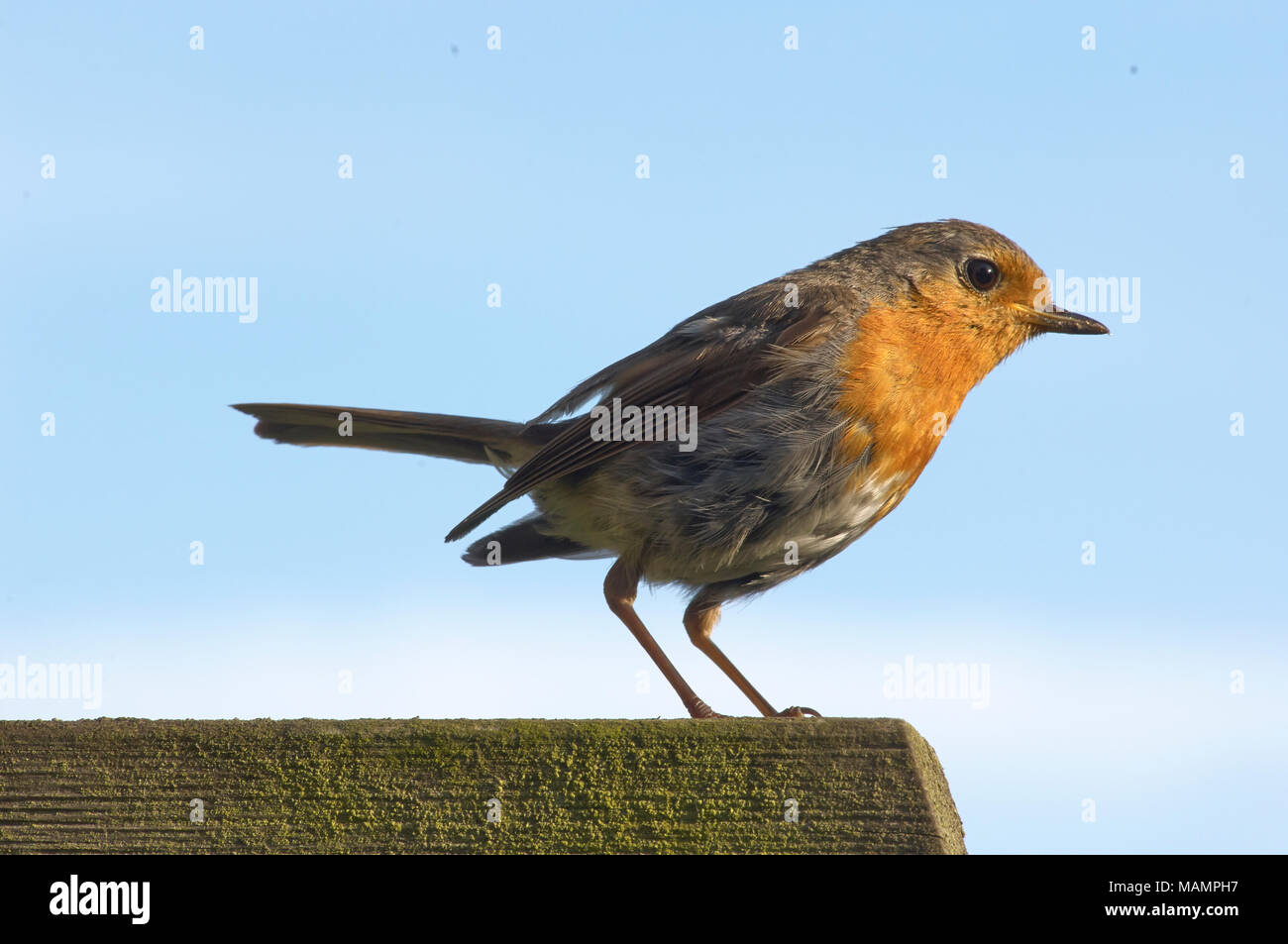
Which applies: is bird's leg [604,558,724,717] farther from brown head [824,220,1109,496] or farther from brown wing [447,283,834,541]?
brown head [824,220,1109,496]

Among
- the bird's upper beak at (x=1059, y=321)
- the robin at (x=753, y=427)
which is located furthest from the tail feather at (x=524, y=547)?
the bird's upper beak at (x=1059, y=321)

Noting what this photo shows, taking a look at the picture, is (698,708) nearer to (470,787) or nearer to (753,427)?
(753,427)

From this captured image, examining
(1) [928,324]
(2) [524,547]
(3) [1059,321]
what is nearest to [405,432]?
(2) [524,547]

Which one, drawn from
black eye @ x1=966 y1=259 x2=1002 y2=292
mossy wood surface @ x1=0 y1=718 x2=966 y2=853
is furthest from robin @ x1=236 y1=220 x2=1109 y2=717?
mossy wood surface @ x1=0 y1=718 x2=966 y2=853
